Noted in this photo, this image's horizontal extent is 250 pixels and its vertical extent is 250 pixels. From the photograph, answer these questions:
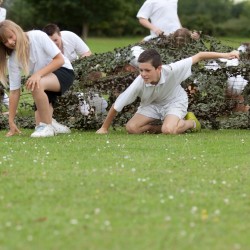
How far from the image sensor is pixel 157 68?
9.90 metres

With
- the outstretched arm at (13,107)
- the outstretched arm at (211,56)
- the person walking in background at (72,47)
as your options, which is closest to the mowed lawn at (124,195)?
the outstretched arm at (13,107)

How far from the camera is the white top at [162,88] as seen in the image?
10.0 meters

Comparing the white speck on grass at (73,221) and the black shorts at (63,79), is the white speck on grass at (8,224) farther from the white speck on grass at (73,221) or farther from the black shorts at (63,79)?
the black shorts at (63,79)

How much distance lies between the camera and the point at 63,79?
1020 centimetres

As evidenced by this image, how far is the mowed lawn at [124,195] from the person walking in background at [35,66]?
0.72 meters

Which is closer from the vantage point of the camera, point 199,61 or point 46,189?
point 46,189

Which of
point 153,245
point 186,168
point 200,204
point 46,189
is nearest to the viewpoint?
point 153,245

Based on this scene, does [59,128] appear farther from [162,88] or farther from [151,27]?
[151,27]

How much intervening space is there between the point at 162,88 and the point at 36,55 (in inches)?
66.5

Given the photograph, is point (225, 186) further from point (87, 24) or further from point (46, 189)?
point (87, 24)

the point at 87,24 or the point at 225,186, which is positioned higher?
the point at 225,186

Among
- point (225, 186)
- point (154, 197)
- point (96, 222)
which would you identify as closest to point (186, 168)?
point (225, 186)

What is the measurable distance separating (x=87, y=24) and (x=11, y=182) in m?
56.8

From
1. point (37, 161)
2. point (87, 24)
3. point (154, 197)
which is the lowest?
point (87, 24)
